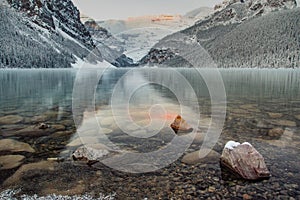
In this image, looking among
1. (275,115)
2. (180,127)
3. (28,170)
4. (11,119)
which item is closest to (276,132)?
(180,127)

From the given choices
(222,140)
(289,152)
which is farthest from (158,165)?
(289,152)

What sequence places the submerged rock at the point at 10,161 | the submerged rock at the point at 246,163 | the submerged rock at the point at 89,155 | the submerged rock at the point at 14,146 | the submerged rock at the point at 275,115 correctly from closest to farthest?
1. the submerged rock at the point at 246,163
2. the submerged rock at the point at 10,161
3. the submerged rock at the point at 89,155
4. the submerged rock at the point at 14,146
5. the submerged rock at the point at 275,115

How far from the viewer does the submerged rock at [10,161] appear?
8.81m

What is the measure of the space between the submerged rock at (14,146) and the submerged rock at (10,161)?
71 cm

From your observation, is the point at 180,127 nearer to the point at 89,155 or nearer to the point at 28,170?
the point at 89,155

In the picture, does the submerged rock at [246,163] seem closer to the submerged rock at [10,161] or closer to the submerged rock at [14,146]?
the submerged rock at [10,161]

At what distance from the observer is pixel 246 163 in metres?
8.15

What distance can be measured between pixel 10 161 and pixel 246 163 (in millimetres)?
8466

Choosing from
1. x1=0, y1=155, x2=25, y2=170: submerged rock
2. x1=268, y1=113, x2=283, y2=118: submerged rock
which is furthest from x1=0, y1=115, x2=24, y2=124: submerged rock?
x1=268, y1=113, x2=283, y2=118: submerged rock

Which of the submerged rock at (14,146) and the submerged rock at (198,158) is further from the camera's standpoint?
the submerged rock at (14,146)

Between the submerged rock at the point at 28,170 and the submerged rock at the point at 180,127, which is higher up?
the submerged rock at the point at 180,127

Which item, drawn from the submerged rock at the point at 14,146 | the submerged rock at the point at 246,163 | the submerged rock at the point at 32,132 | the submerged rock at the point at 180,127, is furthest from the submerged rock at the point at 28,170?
the submerged rock at the point at 180,127

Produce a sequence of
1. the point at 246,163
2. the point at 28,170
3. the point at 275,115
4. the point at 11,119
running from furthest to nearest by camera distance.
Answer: the point at 275,115 < the point at 11,119 < the point at 28,170 < the point at 246,163

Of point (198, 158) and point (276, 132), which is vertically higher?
point (276, 132)
